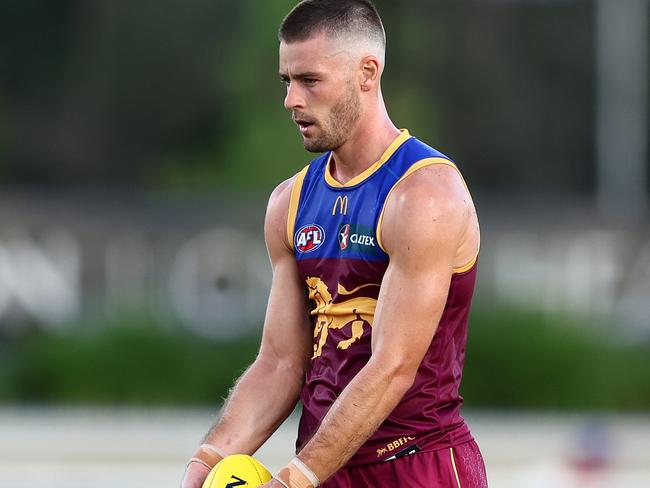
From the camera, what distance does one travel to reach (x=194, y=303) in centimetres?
1767

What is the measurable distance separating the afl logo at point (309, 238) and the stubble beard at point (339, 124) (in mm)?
294

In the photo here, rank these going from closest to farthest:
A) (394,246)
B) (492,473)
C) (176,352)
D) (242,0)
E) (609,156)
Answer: (394,246)
(492,473)
(176,352)
(609,156)
(242,0)

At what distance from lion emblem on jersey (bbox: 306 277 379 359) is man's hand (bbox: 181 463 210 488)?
1.92 feet

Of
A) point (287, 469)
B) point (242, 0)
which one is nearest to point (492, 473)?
point (287, 469)

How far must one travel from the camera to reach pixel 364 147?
5391 mm

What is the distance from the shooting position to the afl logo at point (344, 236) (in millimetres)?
5285

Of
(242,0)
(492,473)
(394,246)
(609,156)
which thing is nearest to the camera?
(394,246)

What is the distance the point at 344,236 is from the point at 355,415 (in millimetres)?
647

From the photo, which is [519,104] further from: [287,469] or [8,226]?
[287,469]

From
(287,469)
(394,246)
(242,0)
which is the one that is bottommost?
(287,469)

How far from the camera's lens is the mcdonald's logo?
210 inches

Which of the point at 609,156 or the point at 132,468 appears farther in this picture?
the point at 609,156

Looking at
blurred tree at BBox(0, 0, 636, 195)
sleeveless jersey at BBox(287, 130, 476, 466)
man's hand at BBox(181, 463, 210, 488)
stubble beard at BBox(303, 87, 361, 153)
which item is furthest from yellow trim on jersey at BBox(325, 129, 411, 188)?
blurred tree at BBox(0, 0, 636, 195)

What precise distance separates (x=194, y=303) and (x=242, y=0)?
1756 cm
